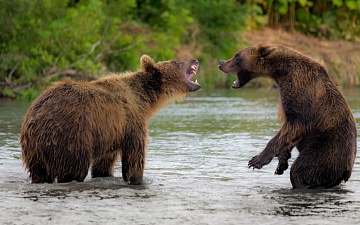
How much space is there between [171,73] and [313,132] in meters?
1.83

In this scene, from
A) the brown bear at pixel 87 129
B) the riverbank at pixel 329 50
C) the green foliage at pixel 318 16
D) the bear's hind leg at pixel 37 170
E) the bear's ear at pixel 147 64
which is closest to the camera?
the brown bear at pixel 87 129

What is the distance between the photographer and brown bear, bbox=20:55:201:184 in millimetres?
7125

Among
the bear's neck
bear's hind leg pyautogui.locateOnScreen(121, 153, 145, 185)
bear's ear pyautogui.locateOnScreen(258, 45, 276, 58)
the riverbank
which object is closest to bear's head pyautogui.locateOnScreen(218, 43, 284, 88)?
bear's ear pyautogui.locateOnScreen(258, 45, 276, 58)

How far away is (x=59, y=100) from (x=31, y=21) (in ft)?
34.2

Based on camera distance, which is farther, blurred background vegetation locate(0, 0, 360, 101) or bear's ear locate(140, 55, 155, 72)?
blurred background vegetation locate(0, 0, 360, 101)

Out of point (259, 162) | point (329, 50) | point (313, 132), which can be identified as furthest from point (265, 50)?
point (329, 50)

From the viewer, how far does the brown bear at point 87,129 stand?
7.12 meters

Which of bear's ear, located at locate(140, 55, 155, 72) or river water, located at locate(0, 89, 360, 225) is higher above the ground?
bear's ear, located at locate(140, 55, 155, 72)

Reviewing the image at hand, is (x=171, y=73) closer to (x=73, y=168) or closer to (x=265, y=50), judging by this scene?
(x=265, y=50)

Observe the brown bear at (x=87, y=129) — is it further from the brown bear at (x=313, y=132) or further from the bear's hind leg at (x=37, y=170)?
the brown bear at (x=313, y=132)

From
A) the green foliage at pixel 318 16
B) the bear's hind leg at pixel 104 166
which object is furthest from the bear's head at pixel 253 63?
the green foliage at pixel 318 16

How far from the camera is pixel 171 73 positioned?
28.1 feet

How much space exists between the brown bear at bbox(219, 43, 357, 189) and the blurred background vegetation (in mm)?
9559

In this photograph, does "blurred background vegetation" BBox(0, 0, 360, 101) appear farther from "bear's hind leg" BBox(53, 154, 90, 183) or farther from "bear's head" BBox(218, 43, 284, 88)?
"bear's hind leg" BBox(53, 154, 90, 183)
